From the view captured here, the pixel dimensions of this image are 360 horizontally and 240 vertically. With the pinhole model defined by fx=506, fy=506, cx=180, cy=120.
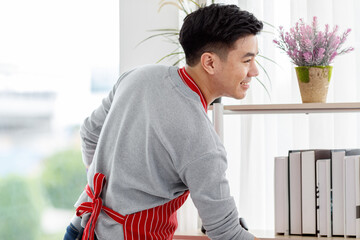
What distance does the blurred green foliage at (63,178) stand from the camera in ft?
7.74

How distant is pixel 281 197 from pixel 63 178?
107 cm

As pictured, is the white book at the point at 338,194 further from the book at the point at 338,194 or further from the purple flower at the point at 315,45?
the purple flower at the point at 315,45

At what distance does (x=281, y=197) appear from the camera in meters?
1.84

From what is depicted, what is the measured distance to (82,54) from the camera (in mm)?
2375

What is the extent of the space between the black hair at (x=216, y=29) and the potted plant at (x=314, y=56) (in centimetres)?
57

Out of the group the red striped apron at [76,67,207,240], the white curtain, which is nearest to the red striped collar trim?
the red striped apron at [76,67,207,240]

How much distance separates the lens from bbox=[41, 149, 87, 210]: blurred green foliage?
7.74 ft

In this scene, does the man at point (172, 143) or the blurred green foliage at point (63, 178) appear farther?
the blurred green foliage at point (63, 178)

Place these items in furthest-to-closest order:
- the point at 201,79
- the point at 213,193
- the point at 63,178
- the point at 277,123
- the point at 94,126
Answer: the point at 63,178 → the point at 277,123 → the point at 94,126 → the point at 201,79 → the point at 213,193

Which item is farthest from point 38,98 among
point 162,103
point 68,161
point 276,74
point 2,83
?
point 162,103

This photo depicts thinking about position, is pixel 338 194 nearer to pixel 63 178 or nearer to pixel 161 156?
pixel 161 156

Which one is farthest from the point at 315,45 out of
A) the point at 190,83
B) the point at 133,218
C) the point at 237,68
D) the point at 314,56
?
the point at 133,218

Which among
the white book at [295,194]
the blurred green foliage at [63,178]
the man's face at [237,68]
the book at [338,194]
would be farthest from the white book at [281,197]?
the blurred green foliage at [63,178]

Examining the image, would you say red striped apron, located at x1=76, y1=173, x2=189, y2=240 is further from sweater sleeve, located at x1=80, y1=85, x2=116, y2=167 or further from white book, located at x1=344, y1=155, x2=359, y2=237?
white book, located at x1=344, y1=155, x2=359, y2=237
